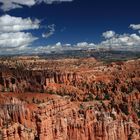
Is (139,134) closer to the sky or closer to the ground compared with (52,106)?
closer to the ground

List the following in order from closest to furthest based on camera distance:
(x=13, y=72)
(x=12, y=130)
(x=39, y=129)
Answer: (x=12, y=130) < (x=39, y=129) < (x=13, y=72)

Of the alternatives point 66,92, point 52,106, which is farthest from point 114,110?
point 66,92

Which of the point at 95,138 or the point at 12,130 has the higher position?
the point at 12,130

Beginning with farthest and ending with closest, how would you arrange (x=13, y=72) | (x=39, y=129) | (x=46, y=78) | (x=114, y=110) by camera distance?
1. (x=13, y=72)
2. (x=46, y=78)
3. (x=114, y=110)
4. (x=39, y=129)

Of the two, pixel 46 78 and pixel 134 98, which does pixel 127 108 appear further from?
pixel 46 78

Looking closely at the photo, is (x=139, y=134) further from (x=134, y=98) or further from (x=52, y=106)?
(x=134, y=98)

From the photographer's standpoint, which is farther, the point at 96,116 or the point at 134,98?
the point at 134,98

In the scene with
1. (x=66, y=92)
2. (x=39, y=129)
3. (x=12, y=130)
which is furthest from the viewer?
(x=66, y=92)

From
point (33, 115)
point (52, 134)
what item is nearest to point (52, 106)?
point (33, 115)

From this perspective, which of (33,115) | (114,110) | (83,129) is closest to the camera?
(83,129)

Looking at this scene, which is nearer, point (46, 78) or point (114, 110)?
point (114, 110)
